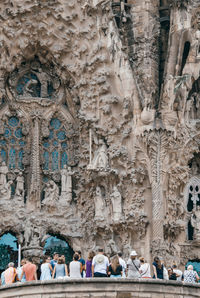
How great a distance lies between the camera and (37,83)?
22.9 meters

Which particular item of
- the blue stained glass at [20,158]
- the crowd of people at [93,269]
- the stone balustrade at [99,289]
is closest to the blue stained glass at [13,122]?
the blue stained glass at [20,158]

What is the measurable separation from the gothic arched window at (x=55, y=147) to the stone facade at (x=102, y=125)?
2cm

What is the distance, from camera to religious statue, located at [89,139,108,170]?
21.3 meters

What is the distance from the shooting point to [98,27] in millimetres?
21891

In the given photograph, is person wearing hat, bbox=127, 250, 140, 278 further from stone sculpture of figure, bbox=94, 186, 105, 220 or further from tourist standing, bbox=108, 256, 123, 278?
stone sculpture of figure, bbox=94, 186, 105, 220

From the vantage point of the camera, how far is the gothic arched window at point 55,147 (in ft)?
73.9

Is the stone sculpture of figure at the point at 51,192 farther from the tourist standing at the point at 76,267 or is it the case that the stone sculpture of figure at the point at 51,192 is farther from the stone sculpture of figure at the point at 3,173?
the tourist standing at the point at 76,267

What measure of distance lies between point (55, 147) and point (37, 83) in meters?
1.64

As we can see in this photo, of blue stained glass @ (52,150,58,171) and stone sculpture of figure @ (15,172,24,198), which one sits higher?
blue stained glass @ (52,150,58,171)

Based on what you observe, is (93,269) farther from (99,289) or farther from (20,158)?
(20,158)

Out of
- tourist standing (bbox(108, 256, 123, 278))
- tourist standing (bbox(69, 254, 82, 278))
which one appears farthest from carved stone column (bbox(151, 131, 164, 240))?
tourist standing (bbox(69, 254, 82, 278))

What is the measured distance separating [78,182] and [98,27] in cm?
364

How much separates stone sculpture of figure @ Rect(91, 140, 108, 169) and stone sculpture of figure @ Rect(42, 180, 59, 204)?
1299 mm

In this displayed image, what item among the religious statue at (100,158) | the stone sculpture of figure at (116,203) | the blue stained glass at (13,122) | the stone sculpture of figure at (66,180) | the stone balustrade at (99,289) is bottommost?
the stone balustrade at (99,289)
